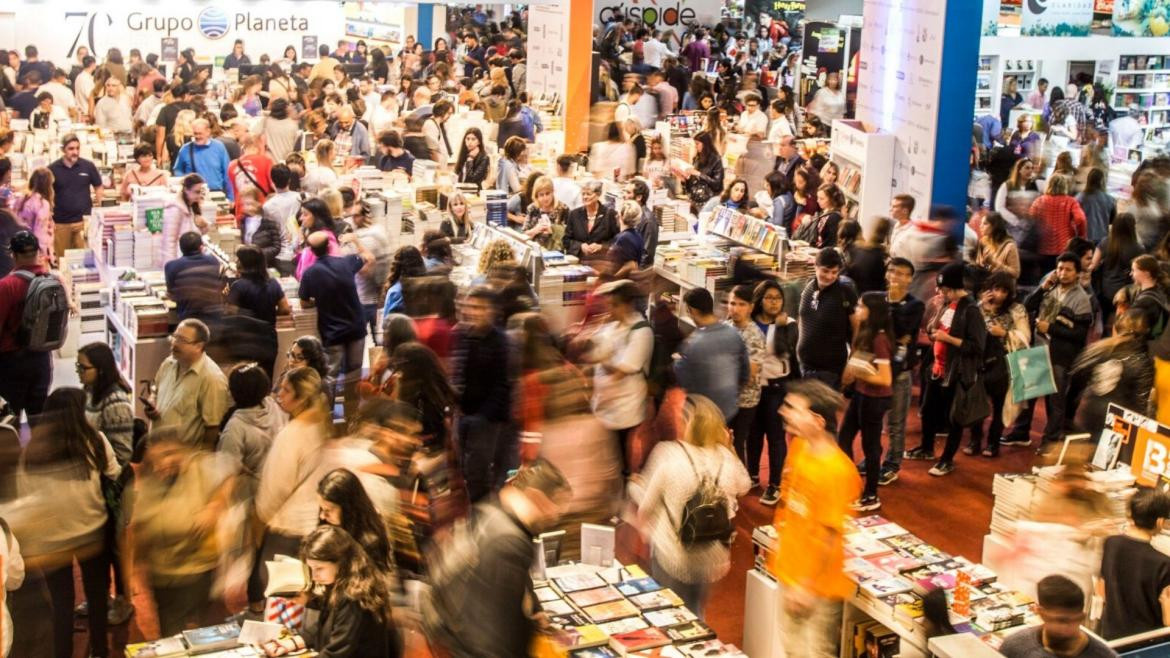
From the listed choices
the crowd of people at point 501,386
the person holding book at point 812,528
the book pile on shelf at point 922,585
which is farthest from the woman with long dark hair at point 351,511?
the book pile on shelf at point 922,585

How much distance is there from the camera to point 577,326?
29.9 feet

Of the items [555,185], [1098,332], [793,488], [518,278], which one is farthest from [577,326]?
[1098,332]

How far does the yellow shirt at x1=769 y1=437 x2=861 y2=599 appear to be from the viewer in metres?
5.36

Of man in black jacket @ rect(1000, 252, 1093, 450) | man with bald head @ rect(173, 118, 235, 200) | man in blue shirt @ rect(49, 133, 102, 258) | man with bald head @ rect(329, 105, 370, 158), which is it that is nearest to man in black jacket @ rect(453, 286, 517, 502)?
man in black jacket @ rect(1000, 252, 1093, 450)

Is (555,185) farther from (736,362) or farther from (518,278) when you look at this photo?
(736,362)

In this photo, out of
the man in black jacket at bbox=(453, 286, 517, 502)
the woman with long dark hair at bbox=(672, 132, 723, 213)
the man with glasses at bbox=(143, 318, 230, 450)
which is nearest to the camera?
the man with glasses at bbox=(143, 318, 230, 450)

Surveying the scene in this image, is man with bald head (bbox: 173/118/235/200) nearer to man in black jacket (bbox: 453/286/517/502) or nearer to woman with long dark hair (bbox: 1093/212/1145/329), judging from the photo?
man in black jacket (bbox: 453/286/517/502)

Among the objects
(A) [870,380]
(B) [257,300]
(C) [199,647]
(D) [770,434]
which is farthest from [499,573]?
(B) [257,300]

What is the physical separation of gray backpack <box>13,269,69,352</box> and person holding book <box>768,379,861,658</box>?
4.41 metres

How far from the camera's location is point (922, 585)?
5.96m

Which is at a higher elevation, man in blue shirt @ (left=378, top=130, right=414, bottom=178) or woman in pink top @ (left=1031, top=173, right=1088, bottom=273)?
man in blue shirt @ (left=378, top=130, right=414, bottom=178)

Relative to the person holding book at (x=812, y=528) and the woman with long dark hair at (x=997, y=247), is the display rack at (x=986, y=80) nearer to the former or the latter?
the woman with long dark hair at (x=997, y=247)

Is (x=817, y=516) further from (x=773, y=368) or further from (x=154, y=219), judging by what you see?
(x=154, y=219)

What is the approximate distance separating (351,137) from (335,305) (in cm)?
561
